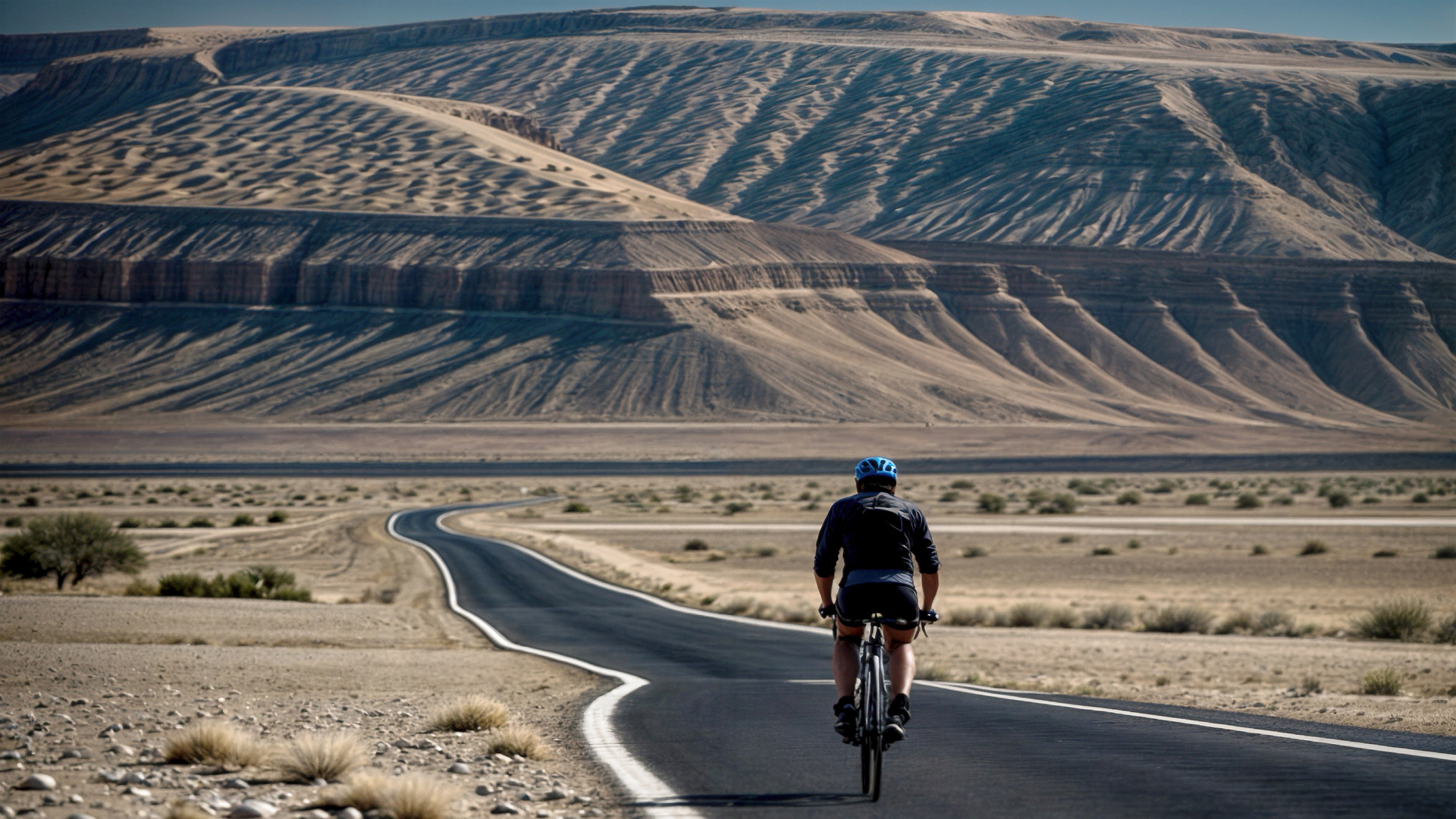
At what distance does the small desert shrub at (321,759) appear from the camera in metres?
8.32

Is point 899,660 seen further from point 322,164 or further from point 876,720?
point 322,164

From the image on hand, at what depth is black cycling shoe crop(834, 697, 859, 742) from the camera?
7.64 metres

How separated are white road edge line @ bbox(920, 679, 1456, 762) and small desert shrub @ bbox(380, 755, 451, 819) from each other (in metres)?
5.75

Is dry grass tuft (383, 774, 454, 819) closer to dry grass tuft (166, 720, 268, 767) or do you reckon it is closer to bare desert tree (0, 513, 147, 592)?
dry grass tuft (166, 720, 268, 767)

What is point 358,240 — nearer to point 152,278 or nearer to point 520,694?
point 152,278

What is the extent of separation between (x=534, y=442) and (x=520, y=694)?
8394 centimetres

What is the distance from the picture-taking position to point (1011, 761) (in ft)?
28.5

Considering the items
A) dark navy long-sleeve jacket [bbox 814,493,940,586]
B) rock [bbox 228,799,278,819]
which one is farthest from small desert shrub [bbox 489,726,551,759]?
dark navy long-sleeve jacket [bbox 814,493,940,586]

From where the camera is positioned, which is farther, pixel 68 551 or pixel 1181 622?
pixel 68 551

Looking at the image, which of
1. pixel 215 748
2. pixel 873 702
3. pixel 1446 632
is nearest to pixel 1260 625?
pixel 1446 632

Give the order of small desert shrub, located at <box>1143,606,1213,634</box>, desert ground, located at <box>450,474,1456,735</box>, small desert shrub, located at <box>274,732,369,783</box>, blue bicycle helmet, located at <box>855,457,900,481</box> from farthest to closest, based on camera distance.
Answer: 1. small desert shrub, located at <box>1143,606,1213,634</box>
2. desert ground, located at <box>450,474,1456,735</box>
3. small desert shrub, located at <box>274,732,369,783</box>
4. blue bicycle helmet, located at <box>855,457,900,481</box>

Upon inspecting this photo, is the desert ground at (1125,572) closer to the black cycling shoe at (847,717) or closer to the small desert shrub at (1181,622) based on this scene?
the small desert shrub at (1181,622)

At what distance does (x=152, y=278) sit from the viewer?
12094 centimetres

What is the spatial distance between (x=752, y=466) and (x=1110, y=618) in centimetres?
5851
